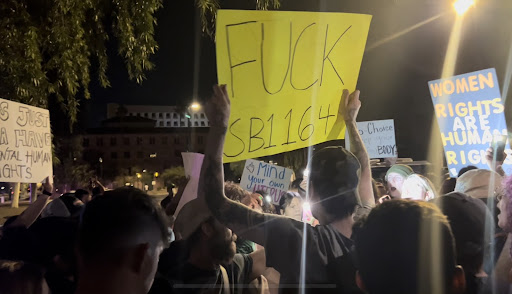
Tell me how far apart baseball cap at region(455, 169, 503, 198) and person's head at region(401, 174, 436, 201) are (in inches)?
18.4

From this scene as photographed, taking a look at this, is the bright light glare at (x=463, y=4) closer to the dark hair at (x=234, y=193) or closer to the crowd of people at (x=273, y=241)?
the crowd of people at (x=273, y=241)

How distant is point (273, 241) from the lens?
6.97ft

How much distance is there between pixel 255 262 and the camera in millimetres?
2746

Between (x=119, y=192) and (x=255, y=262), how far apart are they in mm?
1254

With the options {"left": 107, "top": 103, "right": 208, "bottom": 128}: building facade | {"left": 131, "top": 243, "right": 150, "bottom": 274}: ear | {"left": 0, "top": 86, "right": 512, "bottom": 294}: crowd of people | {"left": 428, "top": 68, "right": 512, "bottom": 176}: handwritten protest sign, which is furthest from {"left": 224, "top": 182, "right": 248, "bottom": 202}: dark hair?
{"left": 107, "top": 103, "right": 208, "bottom": 128}: building facade

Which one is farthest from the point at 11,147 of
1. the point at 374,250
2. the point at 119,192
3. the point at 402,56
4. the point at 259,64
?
the point at 402,56

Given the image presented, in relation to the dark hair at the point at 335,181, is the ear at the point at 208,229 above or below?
below

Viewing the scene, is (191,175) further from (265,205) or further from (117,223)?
(265,205)

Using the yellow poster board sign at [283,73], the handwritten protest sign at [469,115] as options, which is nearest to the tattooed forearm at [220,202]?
the yellow poster board sign at [283,73]

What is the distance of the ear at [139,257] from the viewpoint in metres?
Result: 1.56

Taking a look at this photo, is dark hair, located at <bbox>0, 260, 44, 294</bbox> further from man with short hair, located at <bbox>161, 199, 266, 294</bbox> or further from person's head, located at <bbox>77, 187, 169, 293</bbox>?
person's head, located at <bbox>77, 187, 169, 293</bbox>

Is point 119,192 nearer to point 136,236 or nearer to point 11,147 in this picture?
point 136,236

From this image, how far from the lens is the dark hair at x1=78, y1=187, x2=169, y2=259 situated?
155 centimetres

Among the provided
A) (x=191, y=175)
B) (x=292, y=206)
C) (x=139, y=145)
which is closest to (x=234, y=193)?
(x=191, y=175)
